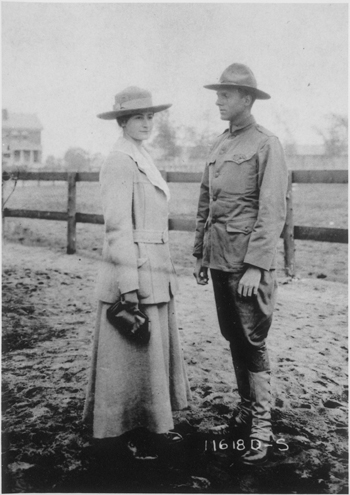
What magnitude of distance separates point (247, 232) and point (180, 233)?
Answer: 18.8 feet

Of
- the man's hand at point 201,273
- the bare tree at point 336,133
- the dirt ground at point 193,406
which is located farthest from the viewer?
the bare tree at point 336,133

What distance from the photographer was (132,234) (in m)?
2.03

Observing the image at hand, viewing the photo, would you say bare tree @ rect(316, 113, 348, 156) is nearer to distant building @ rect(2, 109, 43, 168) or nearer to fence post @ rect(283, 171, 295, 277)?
fence post @ rect(283, 171, 295, 277)

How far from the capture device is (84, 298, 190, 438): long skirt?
6.82ft

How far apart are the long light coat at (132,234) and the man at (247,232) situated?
271mm

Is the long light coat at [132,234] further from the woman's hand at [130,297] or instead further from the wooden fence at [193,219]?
the wooden fence at [193,219]

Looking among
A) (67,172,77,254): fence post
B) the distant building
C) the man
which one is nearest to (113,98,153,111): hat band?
the man

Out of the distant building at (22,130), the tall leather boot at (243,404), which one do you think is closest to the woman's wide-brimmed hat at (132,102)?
the distant building at (22,130)

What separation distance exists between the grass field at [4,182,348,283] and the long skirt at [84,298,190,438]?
3438 mm

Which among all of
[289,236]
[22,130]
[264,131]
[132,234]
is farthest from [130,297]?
[289,236]

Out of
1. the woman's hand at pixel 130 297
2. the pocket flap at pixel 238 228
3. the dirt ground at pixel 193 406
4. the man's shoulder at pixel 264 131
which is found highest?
the man's shoulder at pixel 264 131

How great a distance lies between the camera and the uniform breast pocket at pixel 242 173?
2092mm

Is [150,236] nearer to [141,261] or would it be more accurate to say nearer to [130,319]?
[141,261]

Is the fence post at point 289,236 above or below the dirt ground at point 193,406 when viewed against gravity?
above
